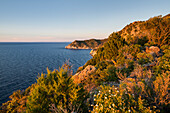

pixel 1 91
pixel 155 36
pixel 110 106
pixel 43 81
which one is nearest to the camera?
pixel 110 106

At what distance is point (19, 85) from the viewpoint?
28.8 m

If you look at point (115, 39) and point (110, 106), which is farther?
point (115, 39)

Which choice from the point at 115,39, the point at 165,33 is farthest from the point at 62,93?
the point at 165,33

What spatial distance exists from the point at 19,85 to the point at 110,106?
114 feet

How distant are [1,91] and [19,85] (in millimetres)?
4424

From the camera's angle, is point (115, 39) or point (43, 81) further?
point (115, 39)

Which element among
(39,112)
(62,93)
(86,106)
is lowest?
(39,112)

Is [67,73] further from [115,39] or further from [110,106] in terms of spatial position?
[115,39]

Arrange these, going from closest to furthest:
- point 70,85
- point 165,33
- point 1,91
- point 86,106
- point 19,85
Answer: point 86,106 → point 70,85 → point 165,33 → point 1,91 → point 19,85

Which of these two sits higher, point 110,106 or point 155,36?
point 155,36

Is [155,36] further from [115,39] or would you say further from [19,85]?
[19,85]

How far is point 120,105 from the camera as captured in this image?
361 centimetres

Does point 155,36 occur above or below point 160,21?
below

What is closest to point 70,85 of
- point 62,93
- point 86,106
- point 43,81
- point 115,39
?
point 62,93
